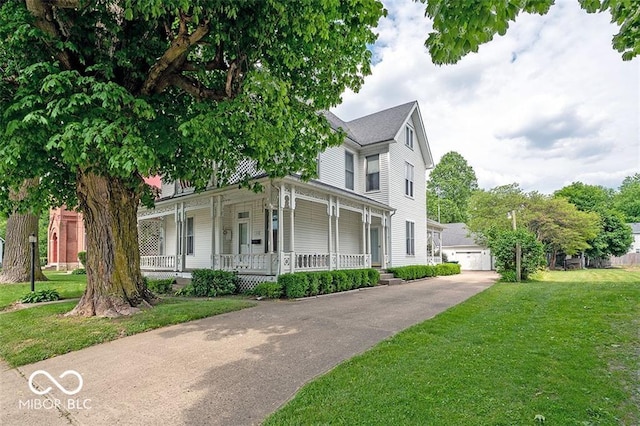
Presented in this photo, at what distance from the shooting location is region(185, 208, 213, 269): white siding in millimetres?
16609

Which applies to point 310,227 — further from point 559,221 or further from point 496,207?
point 559,221

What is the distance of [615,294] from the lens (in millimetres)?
10320

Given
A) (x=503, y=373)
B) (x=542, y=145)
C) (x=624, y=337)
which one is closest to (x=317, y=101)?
(x=503, y=373)

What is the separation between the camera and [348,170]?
60.7 ft

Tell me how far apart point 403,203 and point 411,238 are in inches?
94.8

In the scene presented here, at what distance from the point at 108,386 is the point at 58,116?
4.61m

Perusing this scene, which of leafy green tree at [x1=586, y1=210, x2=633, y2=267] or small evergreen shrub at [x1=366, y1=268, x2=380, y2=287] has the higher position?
leafy green tree at [x1=586, y1=210, x2=633, y2=267]

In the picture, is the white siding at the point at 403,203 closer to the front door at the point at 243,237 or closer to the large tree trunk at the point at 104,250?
the front door at the point at 243,237

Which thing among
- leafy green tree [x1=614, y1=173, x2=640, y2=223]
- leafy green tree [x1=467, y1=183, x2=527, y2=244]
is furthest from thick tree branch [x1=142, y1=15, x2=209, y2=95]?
leafy green tree [x1=614, y1=173, x2=640, y2=223]

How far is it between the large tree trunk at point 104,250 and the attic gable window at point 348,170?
11294mm

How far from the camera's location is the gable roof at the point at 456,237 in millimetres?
35250

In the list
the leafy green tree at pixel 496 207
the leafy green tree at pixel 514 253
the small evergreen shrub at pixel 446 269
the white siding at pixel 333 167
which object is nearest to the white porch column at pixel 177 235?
the white siding at pixel 333 167

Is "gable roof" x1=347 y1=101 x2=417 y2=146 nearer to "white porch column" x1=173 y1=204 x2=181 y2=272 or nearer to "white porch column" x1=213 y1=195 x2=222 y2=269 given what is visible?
"white porch column" x1=213 y1=195 x2=222 y2=269

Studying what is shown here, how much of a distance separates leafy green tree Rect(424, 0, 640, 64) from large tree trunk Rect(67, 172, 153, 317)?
26.4 feet
